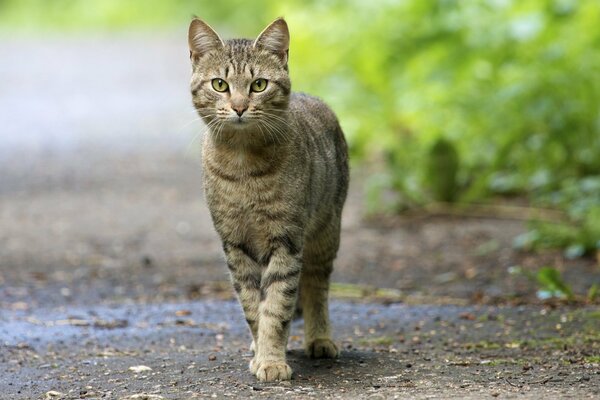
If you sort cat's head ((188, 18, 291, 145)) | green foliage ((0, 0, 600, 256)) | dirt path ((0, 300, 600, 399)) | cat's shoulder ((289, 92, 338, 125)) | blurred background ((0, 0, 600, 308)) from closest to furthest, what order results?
1. dirt path ((0, 300, 600, 399))
2. cat's head ((188, 18, 291, 145))
3. cat's shoulder ((289, 92, 338, 125))
4. blurred background ((0, 0, 600, 308))
5. green foliage ((0, 0, 600, 256))

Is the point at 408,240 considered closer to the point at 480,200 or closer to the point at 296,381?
the point at 480,200

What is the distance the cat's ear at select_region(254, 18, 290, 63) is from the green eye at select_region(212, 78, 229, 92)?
0.28 meters

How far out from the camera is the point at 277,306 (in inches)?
→ 179

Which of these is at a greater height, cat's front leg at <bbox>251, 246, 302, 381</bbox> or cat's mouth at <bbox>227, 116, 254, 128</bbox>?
cat's mouth at <bbox>227, 116, 254, 128</bbox>

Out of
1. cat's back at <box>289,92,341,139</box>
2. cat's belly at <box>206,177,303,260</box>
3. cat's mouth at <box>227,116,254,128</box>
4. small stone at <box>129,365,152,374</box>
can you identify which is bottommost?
small stone at <box>129,365,152,374</box>

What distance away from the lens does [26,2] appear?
99.8 feet

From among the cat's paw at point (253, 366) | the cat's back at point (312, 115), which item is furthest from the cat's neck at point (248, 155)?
the cat's paw at point (253, 366)

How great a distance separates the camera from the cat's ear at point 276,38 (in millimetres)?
4719

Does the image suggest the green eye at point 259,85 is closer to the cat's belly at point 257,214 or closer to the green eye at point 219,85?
the green eye at point 219,85

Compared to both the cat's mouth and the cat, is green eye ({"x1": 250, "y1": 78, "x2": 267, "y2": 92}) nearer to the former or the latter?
the cat

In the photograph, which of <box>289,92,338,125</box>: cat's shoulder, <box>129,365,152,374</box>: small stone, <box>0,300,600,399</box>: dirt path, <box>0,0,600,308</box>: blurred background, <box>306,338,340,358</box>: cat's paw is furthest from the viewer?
<box>0,0,600,308</box>: blurred background

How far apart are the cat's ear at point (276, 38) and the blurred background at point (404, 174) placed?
0.60 metres

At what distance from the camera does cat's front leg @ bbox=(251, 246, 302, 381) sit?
450 cm

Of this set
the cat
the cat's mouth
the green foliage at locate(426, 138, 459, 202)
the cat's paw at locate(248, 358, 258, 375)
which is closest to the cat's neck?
the cat
